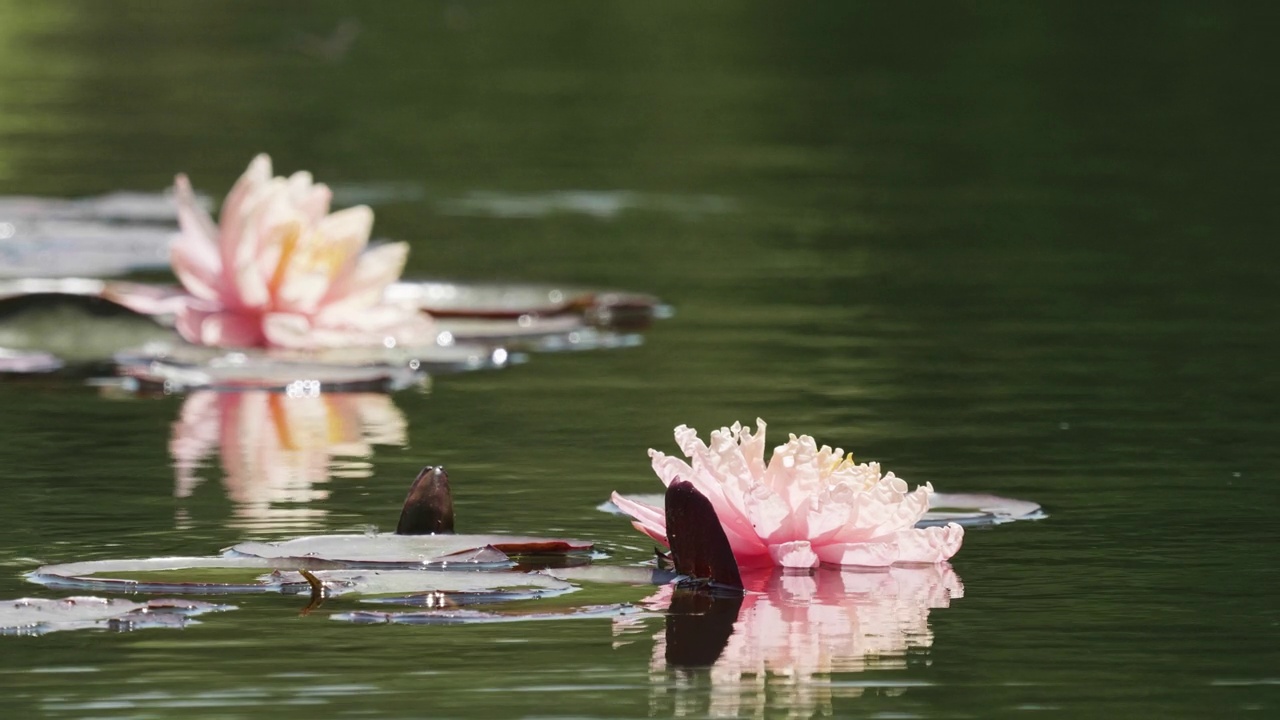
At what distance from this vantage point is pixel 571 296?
766cm

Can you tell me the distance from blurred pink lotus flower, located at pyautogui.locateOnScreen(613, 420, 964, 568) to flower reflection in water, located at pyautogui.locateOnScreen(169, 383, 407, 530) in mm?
808

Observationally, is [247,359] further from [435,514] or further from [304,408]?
[435,514]

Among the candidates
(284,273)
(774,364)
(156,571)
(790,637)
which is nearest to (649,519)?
(790,637)

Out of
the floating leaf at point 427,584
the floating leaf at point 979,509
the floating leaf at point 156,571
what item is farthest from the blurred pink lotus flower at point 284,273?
the floating leaf at point 427,584

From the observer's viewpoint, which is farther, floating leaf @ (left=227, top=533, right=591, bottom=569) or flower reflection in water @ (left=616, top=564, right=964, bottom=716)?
floating leaf @ (left=227, top=533, right=591, bottom=569)

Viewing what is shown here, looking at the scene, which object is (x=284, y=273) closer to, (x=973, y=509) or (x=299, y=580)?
(x=973, y=509)

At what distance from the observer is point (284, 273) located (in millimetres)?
6570

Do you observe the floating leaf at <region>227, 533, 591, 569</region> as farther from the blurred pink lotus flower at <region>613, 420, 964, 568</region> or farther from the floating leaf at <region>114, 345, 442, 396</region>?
the floating leaf at <region>114, 345, 442, 396</region>

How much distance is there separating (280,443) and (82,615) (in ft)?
6.53

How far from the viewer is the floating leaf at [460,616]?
3.42 m

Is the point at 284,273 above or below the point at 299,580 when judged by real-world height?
above

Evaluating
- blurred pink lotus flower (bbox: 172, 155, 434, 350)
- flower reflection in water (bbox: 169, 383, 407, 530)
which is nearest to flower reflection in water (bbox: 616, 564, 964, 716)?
flower reflection in water (bbox: 169, 383, 407, 530)

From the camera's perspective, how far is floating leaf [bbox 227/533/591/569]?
3.81 m

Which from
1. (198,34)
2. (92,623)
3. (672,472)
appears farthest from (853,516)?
(198,34)
